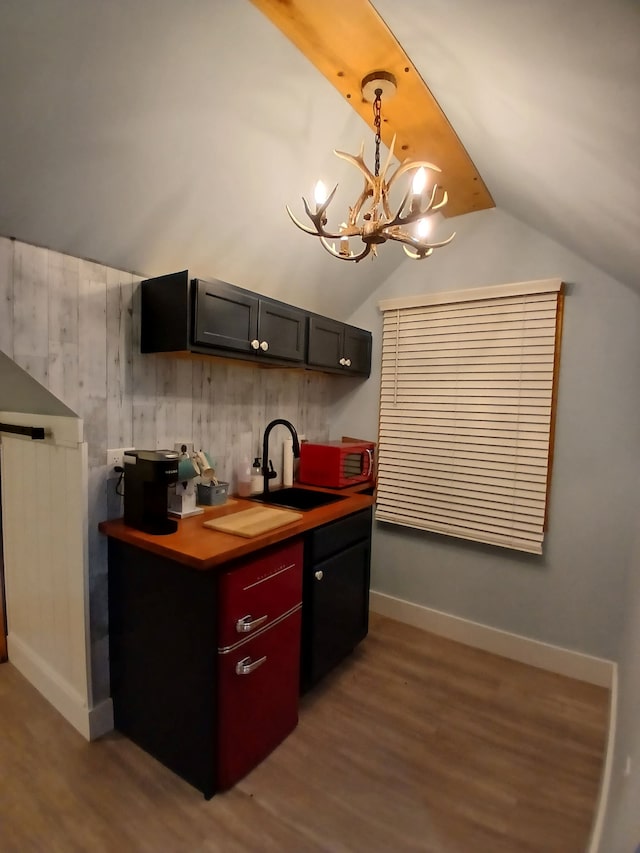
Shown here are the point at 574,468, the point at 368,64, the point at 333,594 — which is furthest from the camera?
the point at 574,468

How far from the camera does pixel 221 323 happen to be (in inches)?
72.7

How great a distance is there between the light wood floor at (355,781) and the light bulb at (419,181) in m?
2.20

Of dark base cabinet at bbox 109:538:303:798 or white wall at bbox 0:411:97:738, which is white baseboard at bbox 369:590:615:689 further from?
white wall at bbox 0:411:97:738

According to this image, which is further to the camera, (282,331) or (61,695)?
(282,331)

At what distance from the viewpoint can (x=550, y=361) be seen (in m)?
2.34

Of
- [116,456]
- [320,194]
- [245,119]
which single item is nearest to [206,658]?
[116,456]

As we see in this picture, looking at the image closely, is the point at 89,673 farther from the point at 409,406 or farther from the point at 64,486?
the point at 409,406

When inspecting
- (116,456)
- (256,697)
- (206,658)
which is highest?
(116,456)

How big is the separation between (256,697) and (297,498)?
43.5 inches

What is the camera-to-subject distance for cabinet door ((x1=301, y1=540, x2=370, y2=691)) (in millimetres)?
1994

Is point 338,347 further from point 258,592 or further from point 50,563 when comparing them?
point 50,563

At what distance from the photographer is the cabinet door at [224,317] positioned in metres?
1.75

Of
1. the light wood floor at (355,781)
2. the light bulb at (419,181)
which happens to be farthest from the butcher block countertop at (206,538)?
the light bulb at (419,181)

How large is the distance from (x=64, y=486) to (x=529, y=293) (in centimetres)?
268
